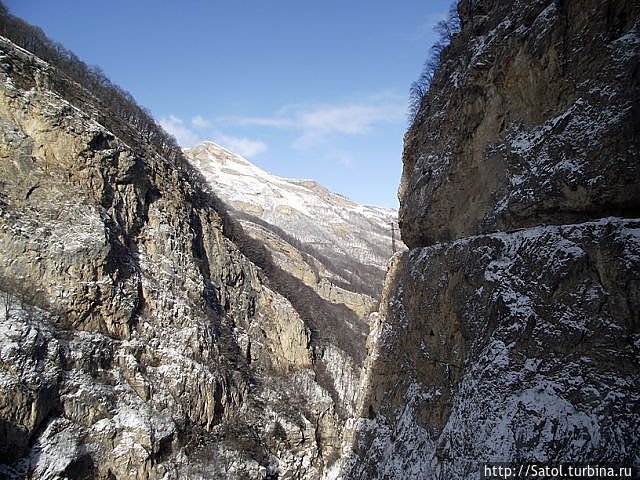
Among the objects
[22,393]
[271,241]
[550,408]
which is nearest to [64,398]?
[22,393]

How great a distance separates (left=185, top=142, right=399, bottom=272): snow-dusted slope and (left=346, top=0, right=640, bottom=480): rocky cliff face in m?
91.5


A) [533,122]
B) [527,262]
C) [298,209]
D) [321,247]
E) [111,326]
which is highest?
[298,209]

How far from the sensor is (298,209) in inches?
5290

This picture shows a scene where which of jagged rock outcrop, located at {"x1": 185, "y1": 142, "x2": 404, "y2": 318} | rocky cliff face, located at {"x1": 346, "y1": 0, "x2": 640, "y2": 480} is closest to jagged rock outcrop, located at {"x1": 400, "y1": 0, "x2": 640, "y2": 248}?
rocky cliff face, located at {"x1": 346, "y1": 0, "x2": 640, "y2": 480}

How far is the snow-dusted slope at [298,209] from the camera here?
116 meters

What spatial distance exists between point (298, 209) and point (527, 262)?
125 meters

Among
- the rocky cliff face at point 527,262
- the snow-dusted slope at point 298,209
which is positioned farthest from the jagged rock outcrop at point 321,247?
the rocky cliff face at point 527,262

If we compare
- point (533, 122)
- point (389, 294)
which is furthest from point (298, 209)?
point (533, 122)

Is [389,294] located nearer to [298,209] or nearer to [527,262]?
[527,262]

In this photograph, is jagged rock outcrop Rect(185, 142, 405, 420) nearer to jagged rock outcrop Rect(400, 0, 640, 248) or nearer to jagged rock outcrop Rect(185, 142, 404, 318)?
jagged rock outcrop Rect(185, 142, 404, 318)

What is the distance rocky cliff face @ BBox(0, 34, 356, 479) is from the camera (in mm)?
20766

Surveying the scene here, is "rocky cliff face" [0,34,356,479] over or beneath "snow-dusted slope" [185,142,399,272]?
beneath

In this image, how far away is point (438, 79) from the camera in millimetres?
19156

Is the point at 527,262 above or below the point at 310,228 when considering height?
below
